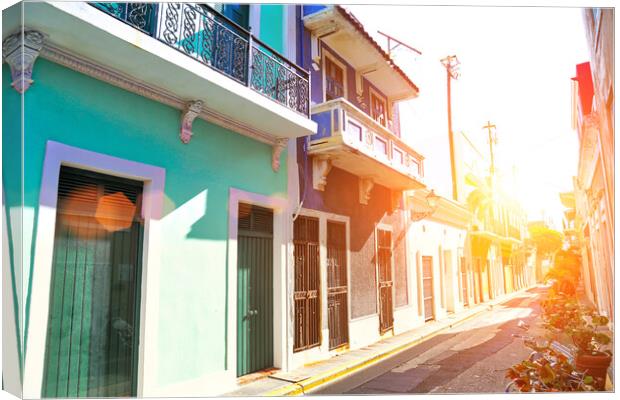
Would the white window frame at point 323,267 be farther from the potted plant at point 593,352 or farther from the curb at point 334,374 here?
the potted plant at point 593,352

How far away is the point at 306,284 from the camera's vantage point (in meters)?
6.95

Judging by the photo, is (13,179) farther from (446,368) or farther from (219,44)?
(446,368)

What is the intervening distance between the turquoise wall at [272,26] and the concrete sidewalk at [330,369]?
5.25 meters

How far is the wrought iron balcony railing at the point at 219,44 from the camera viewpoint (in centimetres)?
433

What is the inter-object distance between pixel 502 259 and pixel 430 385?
16556 mm

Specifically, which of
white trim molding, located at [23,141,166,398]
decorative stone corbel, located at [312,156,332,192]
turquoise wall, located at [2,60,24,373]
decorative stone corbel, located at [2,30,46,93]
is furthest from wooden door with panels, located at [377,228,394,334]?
decorative stone corbel, located at [2,30,46,93]

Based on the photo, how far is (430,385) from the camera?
18.5 ft

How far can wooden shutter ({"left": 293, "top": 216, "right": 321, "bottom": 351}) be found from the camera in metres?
6.70

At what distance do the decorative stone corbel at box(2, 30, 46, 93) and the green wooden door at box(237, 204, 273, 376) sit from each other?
314 cm

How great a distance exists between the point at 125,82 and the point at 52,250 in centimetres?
194

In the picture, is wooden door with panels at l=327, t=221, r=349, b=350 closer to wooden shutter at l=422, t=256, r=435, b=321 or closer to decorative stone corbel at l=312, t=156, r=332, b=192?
decorative stone corbel at l=312, t=156, r=332, b=192

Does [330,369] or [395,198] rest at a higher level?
[395,198]

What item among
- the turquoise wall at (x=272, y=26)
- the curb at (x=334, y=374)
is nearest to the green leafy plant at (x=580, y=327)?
the curb at (x=334, y=374)

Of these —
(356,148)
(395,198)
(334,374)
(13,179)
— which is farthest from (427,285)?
(13,179)
